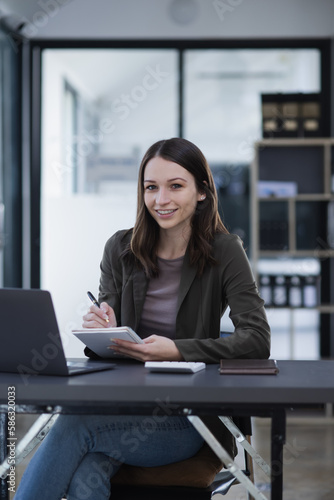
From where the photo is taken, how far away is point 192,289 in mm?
2074

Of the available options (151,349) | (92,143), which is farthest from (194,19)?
(151,349)

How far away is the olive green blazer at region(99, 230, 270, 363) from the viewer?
1.86 m

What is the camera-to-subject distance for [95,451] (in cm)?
168

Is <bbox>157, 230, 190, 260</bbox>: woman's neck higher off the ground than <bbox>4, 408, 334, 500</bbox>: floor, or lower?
higher

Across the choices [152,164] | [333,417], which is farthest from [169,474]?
[333,417]

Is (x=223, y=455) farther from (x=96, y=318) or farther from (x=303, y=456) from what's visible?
(x=303, y=456)

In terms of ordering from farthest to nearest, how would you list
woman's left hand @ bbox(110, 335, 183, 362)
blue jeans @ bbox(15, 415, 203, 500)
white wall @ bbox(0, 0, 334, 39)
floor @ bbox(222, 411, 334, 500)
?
white wall @ bbox(0, 0, 334, 39) → floor @ bbox(222, 411, 334, 500) → woman's left hand @ bbox(110, 335, 183, 362) → blue jeans @ bbox(15, 415, 203, 500)

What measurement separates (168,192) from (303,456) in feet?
6.96

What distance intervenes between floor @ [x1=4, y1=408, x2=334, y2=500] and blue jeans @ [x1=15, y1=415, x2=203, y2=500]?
606mm

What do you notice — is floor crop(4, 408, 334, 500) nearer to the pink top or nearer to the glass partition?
the pink top

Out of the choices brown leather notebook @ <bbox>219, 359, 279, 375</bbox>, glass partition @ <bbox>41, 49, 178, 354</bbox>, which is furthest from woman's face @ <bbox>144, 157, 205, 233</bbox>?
glass partition @ <bbox>41, 49, 178, 354</bbox>

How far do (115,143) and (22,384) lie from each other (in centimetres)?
412

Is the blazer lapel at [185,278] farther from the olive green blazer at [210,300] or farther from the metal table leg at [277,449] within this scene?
the metal table leg at [277,449]

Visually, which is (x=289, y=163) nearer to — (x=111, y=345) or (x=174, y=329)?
(x=174, y=329)
